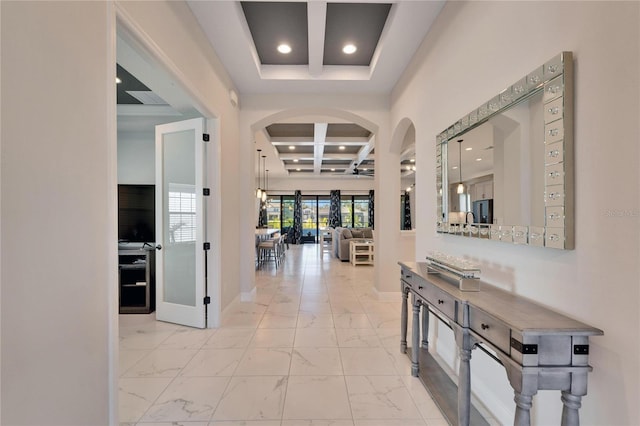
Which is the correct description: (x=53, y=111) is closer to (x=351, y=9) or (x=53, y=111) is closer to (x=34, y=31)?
(x=34, y=31)

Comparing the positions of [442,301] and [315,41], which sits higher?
[315,41]

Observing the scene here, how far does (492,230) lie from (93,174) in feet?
7.50

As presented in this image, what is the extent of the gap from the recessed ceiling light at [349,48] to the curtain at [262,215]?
8857mm

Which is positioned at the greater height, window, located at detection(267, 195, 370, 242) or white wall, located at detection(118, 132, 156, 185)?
white wall, located at detection(118, 132, 156, 185)

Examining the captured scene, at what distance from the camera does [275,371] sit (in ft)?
8.19

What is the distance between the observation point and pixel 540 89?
145 centimetres

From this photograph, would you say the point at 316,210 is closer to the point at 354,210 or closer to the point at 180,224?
the point at 354,210

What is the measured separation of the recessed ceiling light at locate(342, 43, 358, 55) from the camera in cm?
351

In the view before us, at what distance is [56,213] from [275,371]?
6.46 ft

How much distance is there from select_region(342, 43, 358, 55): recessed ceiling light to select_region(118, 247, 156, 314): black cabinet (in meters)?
3.57

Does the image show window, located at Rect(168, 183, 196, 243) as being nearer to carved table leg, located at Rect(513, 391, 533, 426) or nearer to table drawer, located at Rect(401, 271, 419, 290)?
table drawer, located at Rect(401, 271, 419, 290)

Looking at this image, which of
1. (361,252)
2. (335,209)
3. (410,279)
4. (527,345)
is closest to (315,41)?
(410,279)

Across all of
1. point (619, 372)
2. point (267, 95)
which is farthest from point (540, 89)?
point (267, 95)

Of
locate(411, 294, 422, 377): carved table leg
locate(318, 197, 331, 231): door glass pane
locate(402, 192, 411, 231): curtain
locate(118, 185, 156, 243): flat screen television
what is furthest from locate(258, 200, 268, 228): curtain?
locate(411, 294, 422, 377): carved table leg
